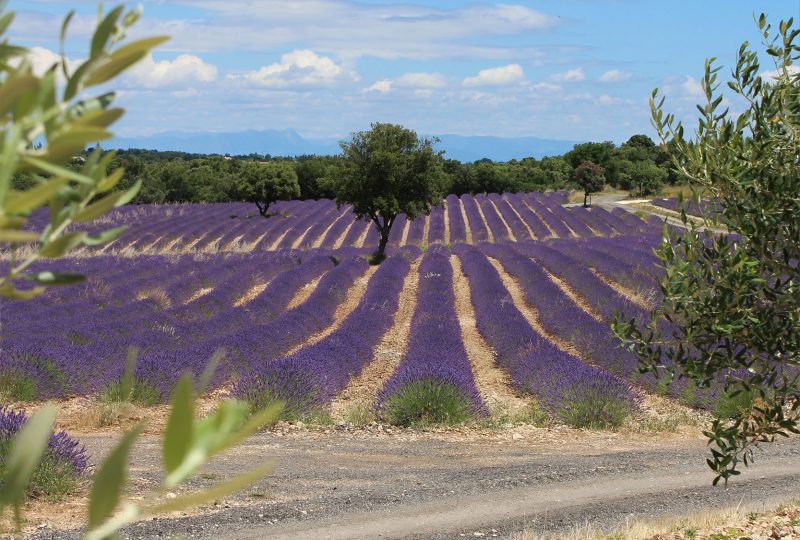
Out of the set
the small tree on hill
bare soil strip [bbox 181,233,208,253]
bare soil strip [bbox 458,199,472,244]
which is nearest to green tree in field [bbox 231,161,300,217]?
bare soil strip [bbox 181,233,208,253]

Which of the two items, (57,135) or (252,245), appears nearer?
(57,135)

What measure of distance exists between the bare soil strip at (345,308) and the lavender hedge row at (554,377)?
2.86 metres

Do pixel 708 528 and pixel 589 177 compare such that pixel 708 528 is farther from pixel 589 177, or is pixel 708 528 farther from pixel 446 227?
pixel 589 177

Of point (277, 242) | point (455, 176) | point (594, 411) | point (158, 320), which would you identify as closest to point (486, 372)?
point (594, 411)

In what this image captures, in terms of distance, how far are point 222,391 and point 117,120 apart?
973 centimetres

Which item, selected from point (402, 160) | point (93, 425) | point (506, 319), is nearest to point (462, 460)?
point (93, 425)

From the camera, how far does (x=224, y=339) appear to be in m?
11.2

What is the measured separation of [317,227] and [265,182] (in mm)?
6824

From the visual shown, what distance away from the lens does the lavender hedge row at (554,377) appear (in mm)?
8945

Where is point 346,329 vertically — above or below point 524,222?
below

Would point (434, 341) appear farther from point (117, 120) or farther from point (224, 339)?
point (117, 120)

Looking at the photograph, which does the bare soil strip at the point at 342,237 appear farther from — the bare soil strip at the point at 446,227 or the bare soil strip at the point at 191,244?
the bare soil strip at the point at 191,244

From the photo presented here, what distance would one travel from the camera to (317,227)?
37188 millimetres

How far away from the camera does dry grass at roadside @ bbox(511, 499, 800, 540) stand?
4.91 metres
